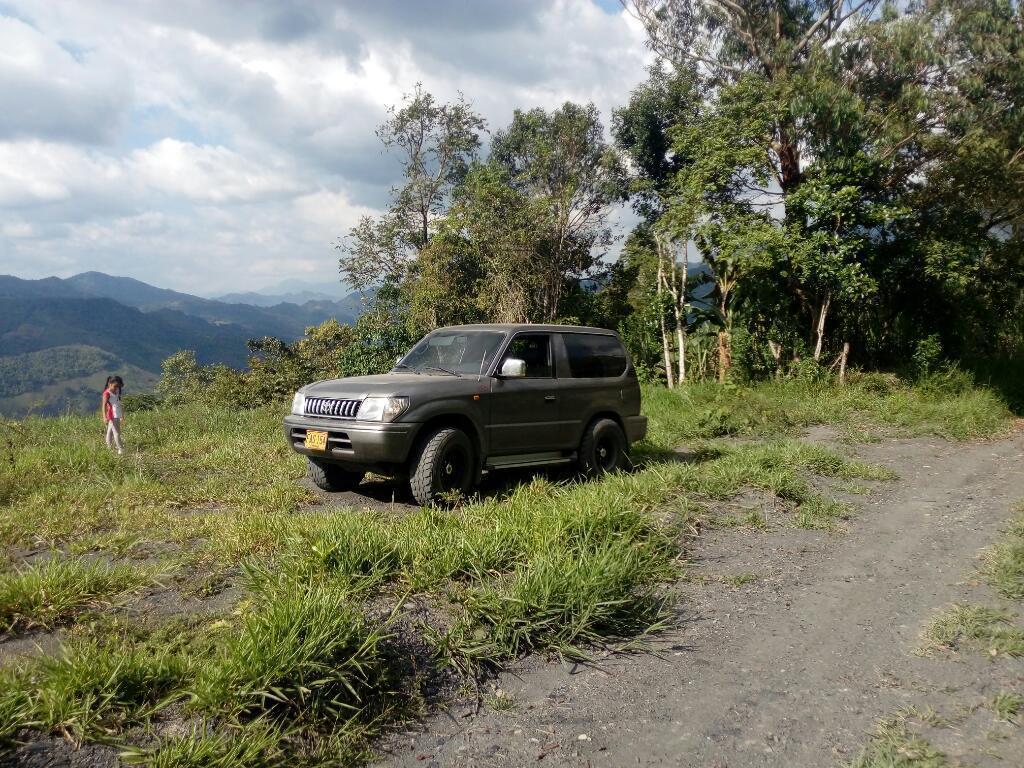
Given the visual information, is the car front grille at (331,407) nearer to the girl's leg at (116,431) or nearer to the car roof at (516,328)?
the car roof at (516,328)

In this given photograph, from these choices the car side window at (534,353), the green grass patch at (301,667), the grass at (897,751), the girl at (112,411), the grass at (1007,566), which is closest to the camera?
the grass at (897,751)

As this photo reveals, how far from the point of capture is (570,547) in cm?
495

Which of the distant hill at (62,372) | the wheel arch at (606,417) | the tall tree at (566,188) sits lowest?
the distant hill at (62,372)

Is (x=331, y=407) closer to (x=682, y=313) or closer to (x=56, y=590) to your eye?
(x=56, y=590)

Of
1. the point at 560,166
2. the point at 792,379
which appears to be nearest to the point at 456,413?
the point at 792,379

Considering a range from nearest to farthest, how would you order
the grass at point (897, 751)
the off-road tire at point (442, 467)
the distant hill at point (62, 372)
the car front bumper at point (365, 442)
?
the grass at point (897, 751), the car front bumper at point (365, 442), the off-road tire at point (442, 467), the distant hill at point (62, 372)

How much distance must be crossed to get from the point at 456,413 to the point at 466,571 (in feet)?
7.81

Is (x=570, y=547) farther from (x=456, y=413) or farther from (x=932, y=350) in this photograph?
(x=932, y=350)

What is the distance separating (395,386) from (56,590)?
321 centimetres

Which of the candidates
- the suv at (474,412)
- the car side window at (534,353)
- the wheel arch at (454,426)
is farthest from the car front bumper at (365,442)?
the car side window at (534,353)

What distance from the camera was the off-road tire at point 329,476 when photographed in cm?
747

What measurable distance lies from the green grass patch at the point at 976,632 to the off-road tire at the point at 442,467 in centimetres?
372

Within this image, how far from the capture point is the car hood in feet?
21.5

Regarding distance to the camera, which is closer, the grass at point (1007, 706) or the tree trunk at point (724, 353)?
the grass at point (1007, 706)
